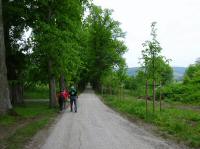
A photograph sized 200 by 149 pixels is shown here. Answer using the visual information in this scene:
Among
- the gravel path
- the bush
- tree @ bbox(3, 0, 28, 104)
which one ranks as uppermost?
tree @ bbox(3, 0, 28, 104)

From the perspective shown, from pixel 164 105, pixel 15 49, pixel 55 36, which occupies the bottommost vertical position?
pixel 164 105

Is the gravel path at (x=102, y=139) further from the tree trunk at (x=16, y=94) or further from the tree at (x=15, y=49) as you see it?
the tree trunk at (x=16, y=94)

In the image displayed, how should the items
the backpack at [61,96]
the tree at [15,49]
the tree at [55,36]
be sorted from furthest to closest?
the tree at [15,49] < the backpack at [61,96] < the tree at [55,36]

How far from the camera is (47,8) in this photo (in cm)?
3022

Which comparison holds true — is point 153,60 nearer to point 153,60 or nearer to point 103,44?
point 153,60

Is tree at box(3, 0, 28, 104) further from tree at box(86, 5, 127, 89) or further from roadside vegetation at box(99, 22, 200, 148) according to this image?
tree at box(86, 5, 127, 89)

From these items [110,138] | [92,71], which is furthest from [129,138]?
[92,71]

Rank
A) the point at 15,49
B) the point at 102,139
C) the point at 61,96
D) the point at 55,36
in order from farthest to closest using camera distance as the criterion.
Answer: the point at 15,49 < the point at 61,96 < the point at 55,36 < the point at 102,139

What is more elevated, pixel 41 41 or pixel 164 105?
pixel 41 41

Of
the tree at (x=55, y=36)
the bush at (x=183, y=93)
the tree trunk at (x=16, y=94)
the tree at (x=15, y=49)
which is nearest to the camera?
the tree at (x=55, y=36)

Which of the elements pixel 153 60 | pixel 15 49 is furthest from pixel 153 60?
pixel 15 49

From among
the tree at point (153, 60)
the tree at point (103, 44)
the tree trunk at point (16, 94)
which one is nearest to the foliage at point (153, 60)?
the tree at point (153, 60)

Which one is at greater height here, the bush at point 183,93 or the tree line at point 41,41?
the tree line at point 41,41

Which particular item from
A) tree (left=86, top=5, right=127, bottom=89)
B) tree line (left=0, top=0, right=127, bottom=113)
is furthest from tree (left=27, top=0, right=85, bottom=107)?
tree (left=86, top=5, right=127, bottom=89)
